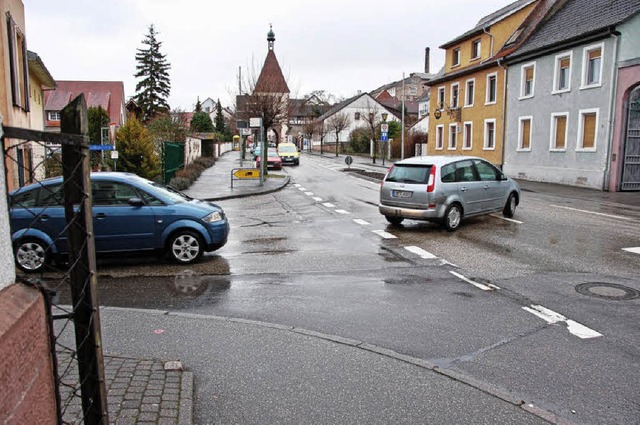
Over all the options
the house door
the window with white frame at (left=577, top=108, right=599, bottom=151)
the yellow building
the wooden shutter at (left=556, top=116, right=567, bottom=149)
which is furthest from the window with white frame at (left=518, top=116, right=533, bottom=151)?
the house door

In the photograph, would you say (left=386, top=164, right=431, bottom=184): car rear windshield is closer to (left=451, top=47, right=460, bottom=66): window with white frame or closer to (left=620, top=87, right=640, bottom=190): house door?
(left=620, top=87, right=640, bottom=190): house door

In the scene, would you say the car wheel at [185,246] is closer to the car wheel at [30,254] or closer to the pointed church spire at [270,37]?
the car wheel at [30,254]

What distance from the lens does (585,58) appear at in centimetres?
2480

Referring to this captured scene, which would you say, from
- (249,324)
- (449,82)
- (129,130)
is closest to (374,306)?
(249,324)

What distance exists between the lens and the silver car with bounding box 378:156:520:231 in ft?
40.1

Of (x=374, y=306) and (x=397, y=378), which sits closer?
(x=397, y=378)

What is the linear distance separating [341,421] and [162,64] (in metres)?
76.1

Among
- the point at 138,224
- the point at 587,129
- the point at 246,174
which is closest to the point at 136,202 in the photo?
the point at 138,224

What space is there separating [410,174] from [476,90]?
25611mm

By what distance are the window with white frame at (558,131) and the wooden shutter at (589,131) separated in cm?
120

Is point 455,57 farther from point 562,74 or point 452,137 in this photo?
point 562,74

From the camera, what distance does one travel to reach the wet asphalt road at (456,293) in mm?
4703

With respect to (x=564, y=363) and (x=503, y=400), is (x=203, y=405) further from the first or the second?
(x=564, y=363)

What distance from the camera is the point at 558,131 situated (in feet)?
88.7
